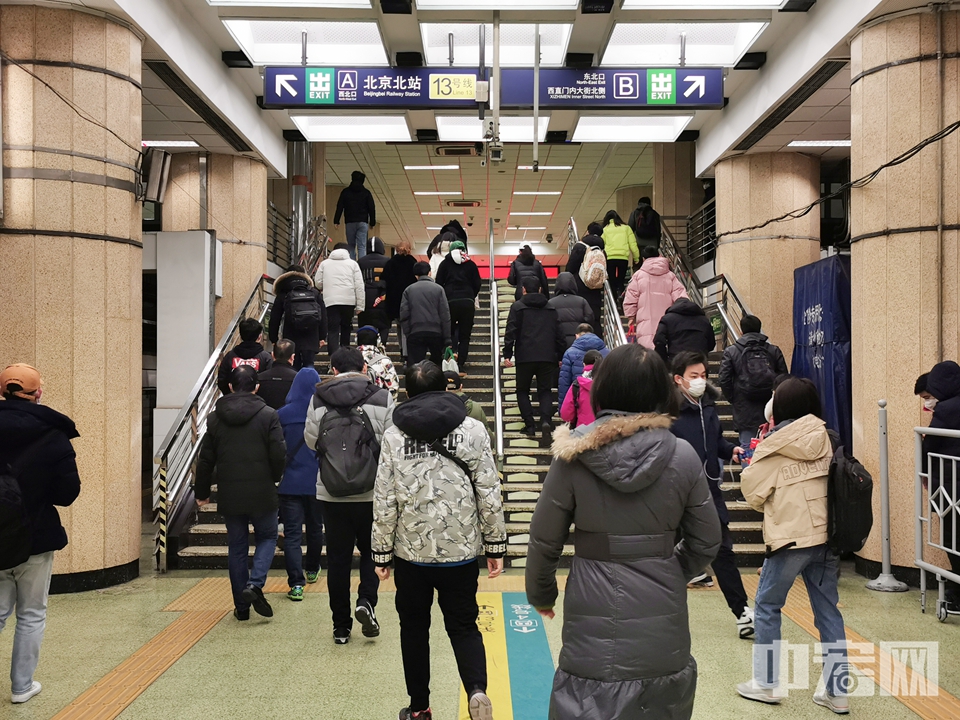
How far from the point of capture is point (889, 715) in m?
3.91

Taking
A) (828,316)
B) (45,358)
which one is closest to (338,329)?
(45,358)

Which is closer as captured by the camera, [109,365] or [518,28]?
[109,365]

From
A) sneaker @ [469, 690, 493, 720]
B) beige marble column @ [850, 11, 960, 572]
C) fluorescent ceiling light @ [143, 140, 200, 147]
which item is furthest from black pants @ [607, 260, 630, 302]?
sneaker @ [469, 690, 493, 720]

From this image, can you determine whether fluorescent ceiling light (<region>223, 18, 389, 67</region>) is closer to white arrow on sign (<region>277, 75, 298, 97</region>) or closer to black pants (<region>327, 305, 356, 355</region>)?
white arrow on sign (<region>277, 75, 298, 97</region>)

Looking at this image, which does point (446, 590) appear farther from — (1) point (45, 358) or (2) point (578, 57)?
Answer: (2) point (578, 57)

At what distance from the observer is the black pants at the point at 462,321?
10.3 m

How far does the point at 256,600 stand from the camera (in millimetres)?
5469

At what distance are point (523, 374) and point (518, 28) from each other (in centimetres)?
374

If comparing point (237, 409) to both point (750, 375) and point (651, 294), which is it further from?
point (651, 294)

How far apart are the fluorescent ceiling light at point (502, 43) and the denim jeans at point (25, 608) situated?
259 inches

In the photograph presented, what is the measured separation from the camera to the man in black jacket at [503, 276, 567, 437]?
8.94 meters

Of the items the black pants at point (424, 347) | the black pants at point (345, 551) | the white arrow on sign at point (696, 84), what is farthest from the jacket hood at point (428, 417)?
the white arrow on sign at point (696, 84)

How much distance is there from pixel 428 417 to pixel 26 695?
2.55m

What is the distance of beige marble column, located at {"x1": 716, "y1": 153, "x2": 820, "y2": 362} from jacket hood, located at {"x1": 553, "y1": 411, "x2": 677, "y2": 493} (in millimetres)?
9305
